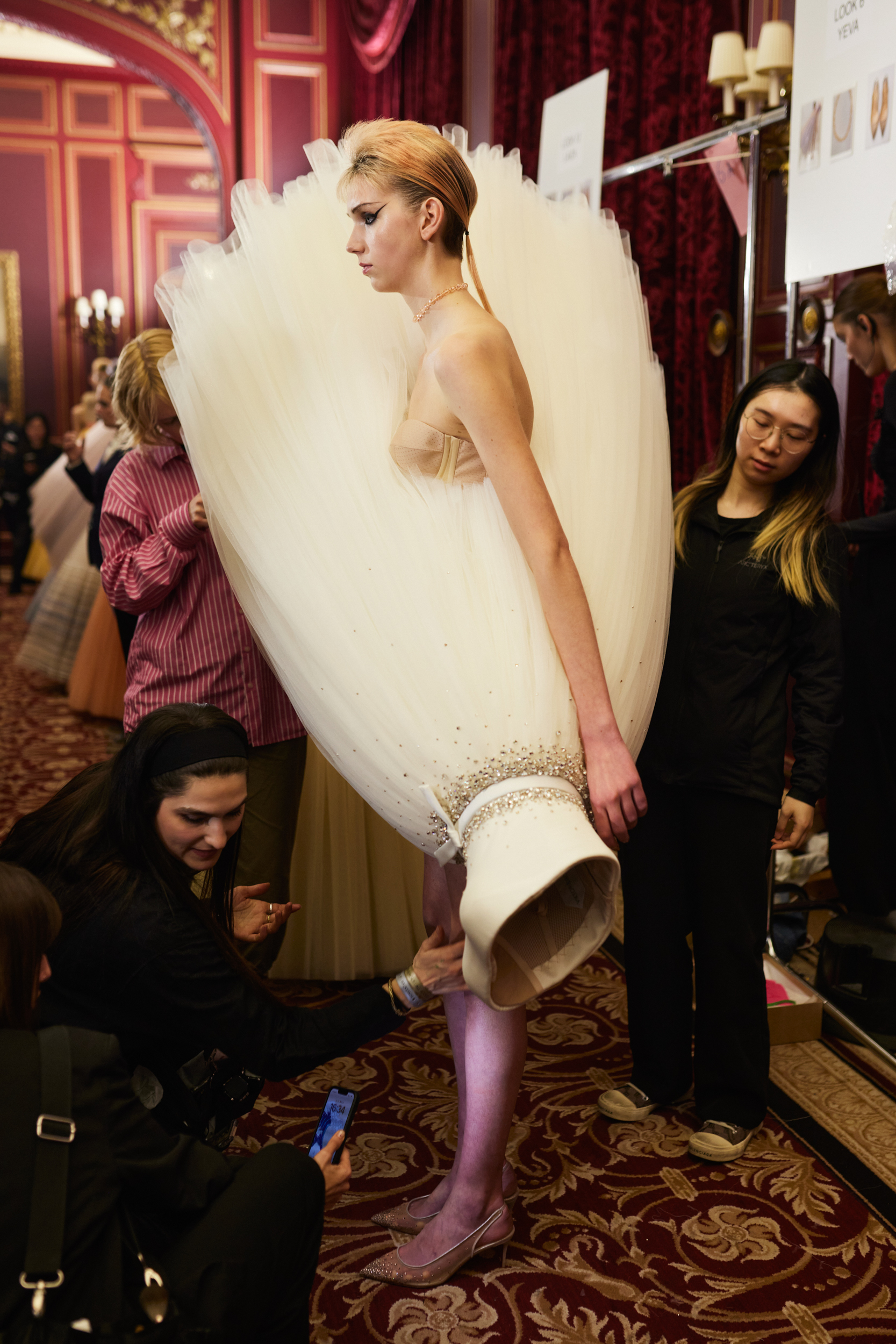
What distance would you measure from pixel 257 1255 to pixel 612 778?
0.69 metres

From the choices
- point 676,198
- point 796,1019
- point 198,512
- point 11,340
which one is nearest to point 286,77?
point 676,198

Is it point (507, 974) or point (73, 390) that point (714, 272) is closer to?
point (507, 974)

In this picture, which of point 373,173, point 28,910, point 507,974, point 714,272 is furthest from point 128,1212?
point 714,272

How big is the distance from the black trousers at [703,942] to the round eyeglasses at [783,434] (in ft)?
2.06

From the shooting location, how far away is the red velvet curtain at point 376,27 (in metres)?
6.76

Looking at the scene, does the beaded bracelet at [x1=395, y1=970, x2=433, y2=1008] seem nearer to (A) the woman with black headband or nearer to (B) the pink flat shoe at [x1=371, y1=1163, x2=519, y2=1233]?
(A) the woman with black headband

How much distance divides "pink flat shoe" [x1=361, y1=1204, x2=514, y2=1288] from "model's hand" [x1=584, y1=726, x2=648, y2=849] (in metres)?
0.74

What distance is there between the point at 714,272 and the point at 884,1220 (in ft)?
10.1

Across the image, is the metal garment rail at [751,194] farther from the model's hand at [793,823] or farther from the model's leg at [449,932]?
the model's leg at [449,932]

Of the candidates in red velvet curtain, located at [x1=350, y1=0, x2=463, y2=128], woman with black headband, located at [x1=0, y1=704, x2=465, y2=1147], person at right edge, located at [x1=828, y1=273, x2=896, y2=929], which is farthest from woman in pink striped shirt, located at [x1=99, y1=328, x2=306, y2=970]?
red velvet curtain, located at [x1=350, y1=0, x2=463, y2=128]

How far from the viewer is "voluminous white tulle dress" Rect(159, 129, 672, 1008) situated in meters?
1.43

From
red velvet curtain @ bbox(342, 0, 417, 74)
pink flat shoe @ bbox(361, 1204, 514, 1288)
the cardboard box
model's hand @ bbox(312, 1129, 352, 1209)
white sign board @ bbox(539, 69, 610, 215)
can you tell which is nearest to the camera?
model's hand @ bbox(312, 1129, 352, 1209)

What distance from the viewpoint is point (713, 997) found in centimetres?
218

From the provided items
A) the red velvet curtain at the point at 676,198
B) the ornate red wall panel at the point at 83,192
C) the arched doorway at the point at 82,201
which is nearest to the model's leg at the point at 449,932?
the red velvet curtain at the point at 676,198
